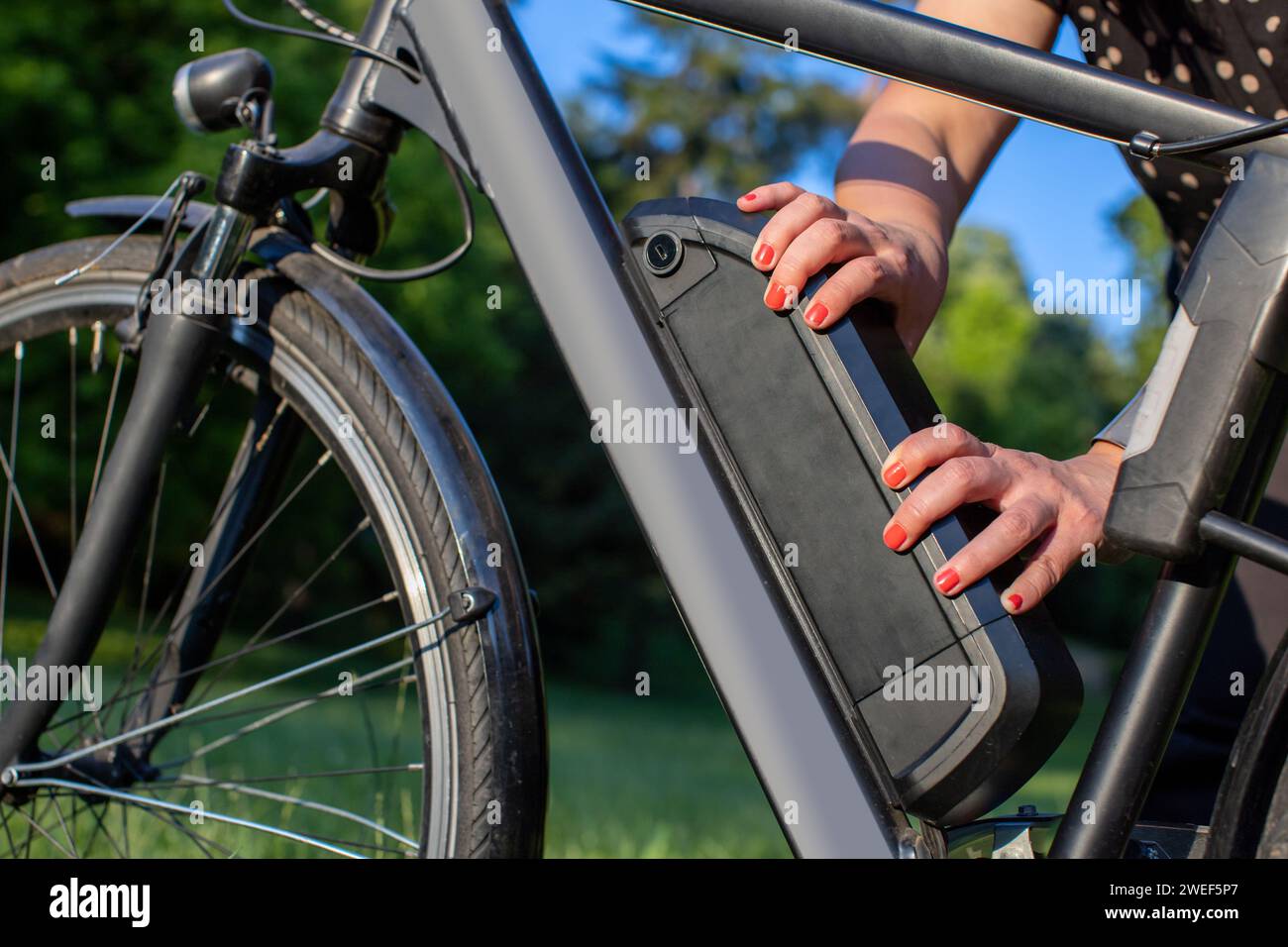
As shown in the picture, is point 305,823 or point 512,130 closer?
point 512,130

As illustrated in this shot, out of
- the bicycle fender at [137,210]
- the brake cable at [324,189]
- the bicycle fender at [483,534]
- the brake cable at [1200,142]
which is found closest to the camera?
the brake cable at [1200,142]

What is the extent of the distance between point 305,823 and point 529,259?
238cm

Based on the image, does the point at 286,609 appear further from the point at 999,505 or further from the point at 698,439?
the point at 999,505

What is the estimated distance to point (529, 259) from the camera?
1433 mm

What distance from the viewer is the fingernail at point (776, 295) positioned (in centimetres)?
132

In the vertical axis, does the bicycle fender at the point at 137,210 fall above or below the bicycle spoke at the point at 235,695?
above

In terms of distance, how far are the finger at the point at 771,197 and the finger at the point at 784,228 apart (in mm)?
A: 13

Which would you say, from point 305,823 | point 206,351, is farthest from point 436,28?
point 305,823

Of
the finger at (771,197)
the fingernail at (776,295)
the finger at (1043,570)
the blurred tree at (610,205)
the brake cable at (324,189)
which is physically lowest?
the finger at (1043,570)

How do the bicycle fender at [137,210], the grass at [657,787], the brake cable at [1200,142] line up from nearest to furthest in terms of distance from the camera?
the brake cable at [1200,142], the bicycle fender at [137,210], the grass at [657,787]

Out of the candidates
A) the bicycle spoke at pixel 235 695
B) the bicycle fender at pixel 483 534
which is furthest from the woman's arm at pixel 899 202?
the bicycle spoke at pixel 235 695

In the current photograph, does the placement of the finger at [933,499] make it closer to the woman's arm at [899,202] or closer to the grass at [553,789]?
the woman's arm at [899,202]

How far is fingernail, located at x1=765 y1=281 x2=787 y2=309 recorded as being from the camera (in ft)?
4.34
